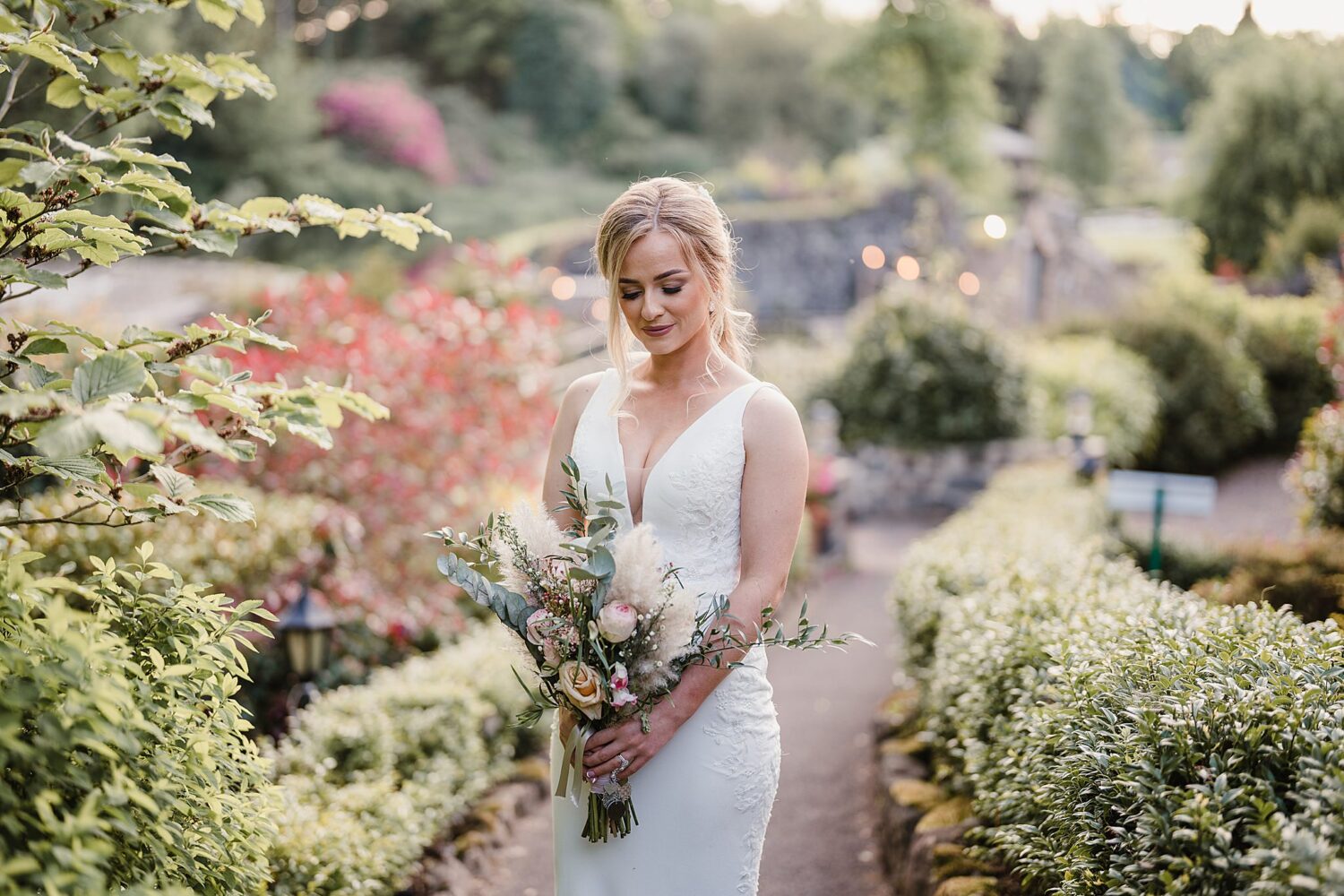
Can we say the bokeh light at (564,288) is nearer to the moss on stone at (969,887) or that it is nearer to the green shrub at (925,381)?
→ the green shrub at (925,381)

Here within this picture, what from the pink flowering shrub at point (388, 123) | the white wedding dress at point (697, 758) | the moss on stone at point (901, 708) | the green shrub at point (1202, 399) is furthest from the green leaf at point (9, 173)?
the pink flowering shrub at point (388, 123)

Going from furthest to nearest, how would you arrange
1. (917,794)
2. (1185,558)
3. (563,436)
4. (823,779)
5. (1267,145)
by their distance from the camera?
(1267,145), (1185,558), (823,779), (917,794), (563,436)

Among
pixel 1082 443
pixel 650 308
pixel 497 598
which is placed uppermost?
pixel 650 308

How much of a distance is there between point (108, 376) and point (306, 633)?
8.40ft

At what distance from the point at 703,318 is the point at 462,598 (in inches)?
177

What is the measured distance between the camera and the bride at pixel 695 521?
2.31m

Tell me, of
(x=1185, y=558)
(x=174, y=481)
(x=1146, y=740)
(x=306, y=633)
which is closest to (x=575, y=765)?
(x=174, y=481)

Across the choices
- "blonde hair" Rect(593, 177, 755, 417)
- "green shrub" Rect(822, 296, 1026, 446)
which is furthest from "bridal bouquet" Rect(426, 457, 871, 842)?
"green shrub" Rect(822, 296, 1026, 446)

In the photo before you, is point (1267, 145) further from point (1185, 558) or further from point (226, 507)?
point (226, 507)

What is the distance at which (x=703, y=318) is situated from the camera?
243cm

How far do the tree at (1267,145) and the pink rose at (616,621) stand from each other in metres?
22.4

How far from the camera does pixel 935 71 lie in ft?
86.7

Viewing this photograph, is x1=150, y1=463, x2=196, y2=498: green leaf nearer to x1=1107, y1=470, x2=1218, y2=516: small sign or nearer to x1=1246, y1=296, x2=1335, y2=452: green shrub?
x1=1107, y1=470, x2=1218, y2=516: small sign

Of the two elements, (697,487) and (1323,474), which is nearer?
(697,487)
